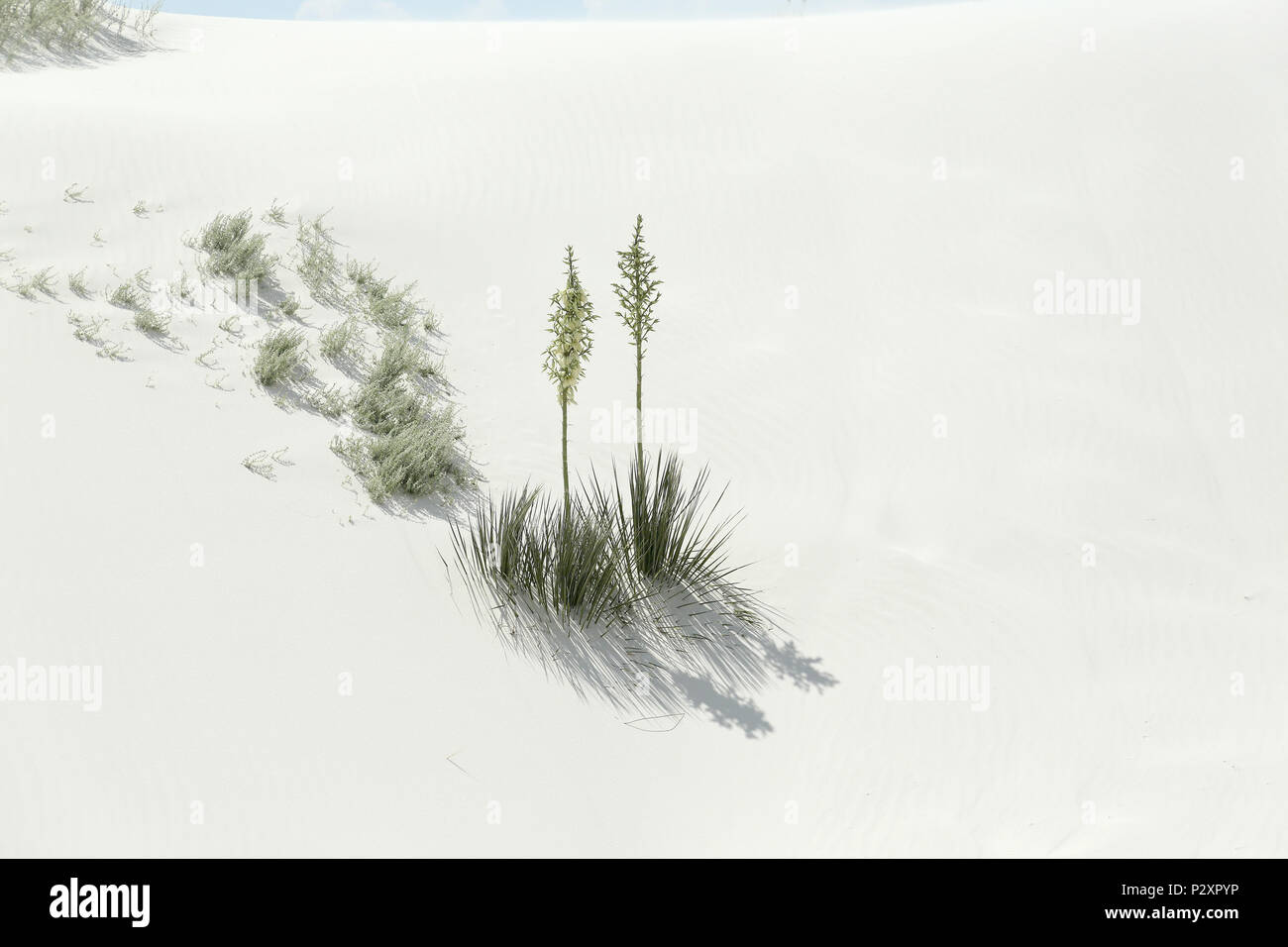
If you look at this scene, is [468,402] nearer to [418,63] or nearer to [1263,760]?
[1263,760]

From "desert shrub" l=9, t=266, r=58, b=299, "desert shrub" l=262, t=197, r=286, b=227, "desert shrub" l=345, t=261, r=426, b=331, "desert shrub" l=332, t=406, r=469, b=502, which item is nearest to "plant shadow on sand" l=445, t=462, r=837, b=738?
"desert shrub" l=332, t=406, r=469, b=502

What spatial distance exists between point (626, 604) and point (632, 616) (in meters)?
0.16

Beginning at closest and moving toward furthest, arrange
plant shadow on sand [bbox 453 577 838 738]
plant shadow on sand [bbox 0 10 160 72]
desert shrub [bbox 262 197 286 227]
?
plant shadow on sand [bbox 453 577 838 738]
desert shrub [bbox 262 197 286 227]
plant shadow on sand [bbox 0 10 160 72]

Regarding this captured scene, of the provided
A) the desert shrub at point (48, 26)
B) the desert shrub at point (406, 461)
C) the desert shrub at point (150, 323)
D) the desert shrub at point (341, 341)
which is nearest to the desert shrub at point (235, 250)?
the desert shrub at point (341, 341)

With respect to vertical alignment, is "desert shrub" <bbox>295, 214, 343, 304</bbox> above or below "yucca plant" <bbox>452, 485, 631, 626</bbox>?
above

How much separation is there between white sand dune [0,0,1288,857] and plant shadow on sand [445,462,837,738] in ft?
0.27

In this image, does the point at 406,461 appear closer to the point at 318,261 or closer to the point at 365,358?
the point at 365,358

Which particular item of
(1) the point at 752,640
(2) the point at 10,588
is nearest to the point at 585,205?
(1) the point at 752,640

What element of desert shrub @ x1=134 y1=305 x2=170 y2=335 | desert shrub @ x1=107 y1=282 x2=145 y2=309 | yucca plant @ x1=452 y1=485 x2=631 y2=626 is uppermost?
desert shrub @ x1=107 y1=282 x2=145 y2=309

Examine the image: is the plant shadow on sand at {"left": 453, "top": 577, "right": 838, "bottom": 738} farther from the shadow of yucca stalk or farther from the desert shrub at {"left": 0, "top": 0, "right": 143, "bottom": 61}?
the desert shrub at {"left": 0, "top": 0, "right": 143, "bottom": 61}

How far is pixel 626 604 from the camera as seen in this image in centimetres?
522

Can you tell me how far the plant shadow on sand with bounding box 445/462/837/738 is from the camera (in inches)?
197

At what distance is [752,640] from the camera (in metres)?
5.49

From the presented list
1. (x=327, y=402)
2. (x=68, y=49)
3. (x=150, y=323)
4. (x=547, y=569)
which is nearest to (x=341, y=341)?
(x=327, y=402)
